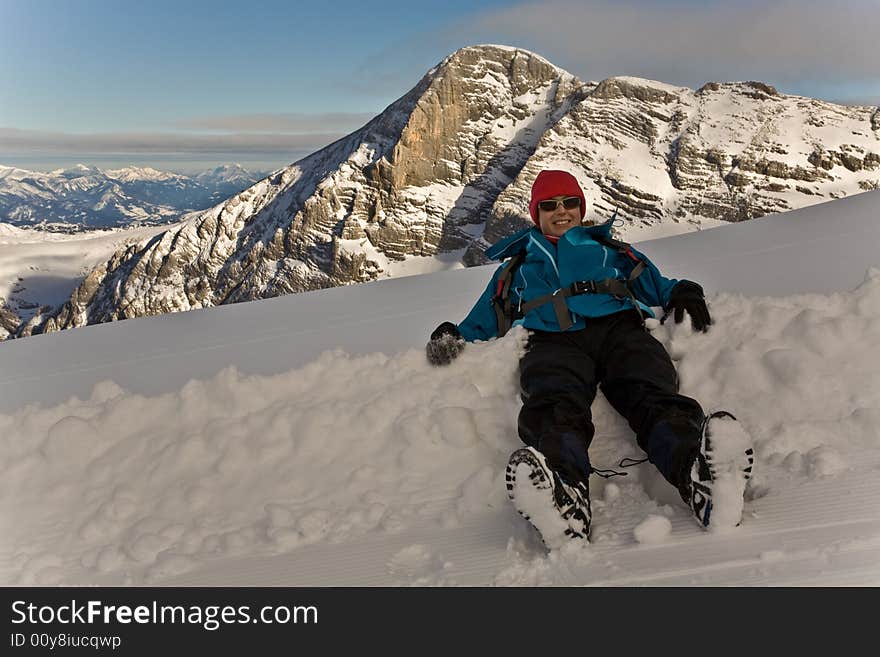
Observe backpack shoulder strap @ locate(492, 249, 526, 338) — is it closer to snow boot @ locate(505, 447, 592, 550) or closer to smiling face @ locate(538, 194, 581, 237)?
smiling face @ locate(538, 194, 581, 237)

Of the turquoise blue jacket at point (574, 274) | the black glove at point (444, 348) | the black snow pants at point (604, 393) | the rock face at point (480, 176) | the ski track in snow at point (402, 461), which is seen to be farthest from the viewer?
the rock face at point (480, 176)

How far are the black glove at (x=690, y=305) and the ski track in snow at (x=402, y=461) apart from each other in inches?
2.2

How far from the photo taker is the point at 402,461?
8.29ft

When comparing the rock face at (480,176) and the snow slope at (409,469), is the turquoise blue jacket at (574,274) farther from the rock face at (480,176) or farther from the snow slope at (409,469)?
the rock face at (480,176)

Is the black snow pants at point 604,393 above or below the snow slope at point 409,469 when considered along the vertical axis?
above

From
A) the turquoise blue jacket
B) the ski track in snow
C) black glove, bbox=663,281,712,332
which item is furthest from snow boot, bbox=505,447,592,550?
black glove, bbox=663,281,712,332

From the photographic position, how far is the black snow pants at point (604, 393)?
1.98 metres

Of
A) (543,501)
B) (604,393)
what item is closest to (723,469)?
(543,501)

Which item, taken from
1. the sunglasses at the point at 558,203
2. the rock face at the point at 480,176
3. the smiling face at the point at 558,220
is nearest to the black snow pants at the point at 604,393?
the smiling face at the point at 558,220

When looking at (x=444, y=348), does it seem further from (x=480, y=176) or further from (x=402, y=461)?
(x=480, y=176)

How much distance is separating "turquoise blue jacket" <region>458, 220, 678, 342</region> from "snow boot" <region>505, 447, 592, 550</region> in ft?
3.44

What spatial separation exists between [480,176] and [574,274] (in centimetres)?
15594
